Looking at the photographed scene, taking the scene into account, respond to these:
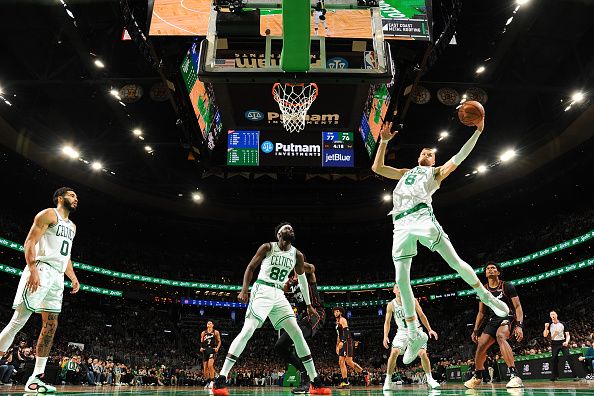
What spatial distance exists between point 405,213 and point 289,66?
12.1ft

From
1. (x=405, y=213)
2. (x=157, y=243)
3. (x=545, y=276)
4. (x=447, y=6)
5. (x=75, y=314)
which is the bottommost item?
(x=405, y=213)

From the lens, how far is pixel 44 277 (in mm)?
6141

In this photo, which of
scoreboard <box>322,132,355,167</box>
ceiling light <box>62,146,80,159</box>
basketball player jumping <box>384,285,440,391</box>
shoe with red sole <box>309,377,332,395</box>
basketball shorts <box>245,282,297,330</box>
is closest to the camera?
shoe with red sole <box>309,377,332,395</box>

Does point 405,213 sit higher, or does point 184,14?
point 184,14

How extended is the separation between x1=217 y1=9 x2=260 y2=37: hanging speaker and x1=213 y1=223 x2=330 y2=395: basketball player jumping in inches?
154

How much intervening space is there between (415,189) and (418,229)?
51 cm

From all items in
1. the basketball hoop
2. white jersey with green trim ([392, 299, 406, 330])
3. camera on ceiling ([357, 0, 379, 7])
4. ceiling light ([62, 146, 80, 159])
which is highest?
ceiling light ([62, 146, 80, 159])

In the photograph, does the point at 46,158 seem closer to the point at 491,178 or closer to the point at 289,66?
the point at 289,66

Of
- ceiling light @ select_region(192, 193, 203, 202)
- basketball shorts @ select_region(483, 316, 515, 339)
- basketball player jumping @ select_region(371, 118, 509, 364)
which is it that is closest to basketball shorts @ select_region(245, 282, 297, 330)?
basketball player jumping @ select_region(371, 118, 509, 364)

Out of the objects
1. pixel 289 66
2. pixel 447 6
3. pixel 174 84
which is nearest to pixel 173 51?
pixel 174 84

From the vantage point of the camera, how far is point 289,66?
8.15 meters

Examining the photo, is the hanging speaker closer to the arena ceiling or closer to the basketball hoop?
the arena ceiling

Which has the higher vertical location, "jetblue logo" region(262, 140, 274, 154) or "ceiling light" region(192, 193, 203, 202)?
"ceiling light" region(192, 193, 203, 202)

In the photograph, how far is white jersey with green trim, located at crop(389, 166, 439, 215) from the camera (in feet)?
18.5
